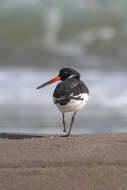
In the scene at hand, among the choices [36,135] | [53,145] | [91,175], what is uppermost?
[91,175]

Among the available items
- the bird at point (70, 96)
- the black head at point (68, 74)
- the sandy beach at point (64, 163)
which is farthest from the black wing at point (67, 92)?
the black head at point (68, 74)

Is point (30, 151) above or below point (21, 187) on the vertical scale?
below

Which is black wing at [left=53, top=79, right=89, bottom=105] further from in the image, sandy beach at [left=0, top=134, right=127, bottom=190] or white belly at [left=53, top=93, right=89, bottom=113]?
sandy beach at [left=0, top=134, right=127, bottom=190]

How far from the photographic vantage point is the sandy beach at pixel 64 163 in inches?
208

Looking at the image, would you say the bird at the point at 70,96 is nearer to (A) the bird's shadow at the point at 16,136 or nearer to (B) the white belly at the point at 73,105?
(B) the white belly at the point at 73,105

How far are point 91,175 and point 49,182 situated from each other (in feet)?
1.58

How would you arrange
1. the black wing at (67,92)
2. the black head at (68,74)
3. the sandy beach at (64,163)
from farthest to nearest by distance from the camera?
the black head at (68,74), the black wing at (67,92), the sandy beach at (64,163)

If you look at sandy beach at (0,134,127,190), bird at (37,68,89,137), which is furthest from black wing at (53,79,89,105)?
sandy beach at (0,134,127,190)

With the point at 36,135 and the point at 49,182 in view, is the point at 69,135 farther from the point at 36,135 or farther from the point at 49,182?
the point at 49,182

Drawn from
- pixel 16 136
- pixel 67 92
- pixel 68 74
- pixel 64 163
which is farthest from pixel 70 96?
pixel 64 163

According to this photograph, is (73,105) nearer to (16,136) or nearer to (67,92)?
(67,92)

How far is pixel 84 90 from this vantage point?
26.1ft

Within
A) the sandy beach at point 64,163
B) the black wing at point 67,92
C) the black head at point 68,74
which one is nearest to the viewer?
the sandy beach at point 64,163

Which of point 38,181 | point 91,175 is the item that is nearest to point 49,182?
point 38,181
